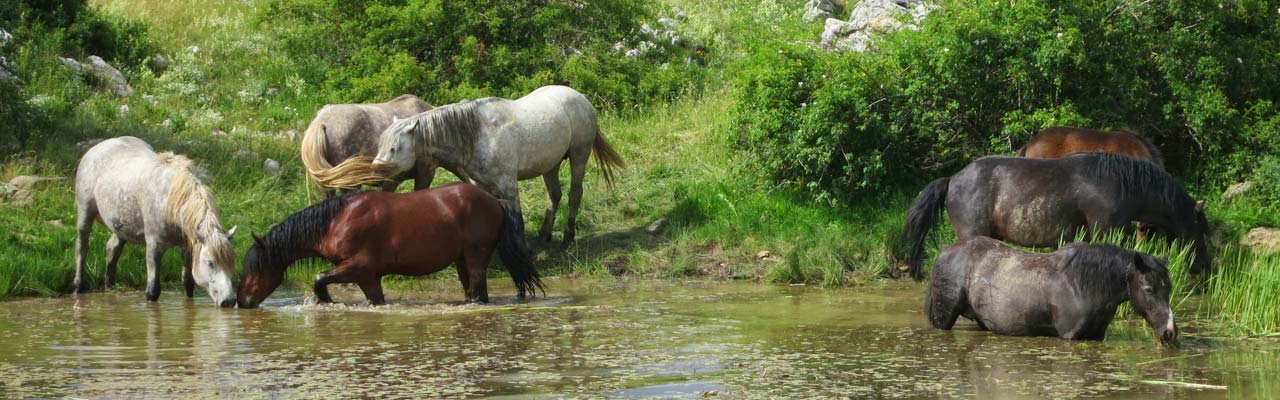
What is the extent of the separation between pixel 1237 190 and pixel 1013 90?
2.23 m

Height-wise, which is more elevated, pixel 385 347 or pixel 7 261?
pixel 7 261

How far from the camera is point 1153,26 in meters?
13.0

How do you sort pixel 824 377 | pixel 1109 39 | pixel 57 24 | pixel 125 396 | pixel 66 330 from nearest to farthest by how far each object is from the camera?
pixel 125 396, pixel 824 377, pixel 66 330, pixel 1109 39, pixel 57 24

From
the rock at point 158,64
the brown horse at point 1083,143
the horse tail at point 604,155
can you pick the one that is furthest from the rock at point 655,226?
the rock at point 158,64

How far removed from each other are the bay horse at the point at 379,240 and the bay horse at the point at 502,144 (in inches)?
53.0

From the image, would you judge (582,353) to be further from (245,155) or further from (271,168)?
(245,155)

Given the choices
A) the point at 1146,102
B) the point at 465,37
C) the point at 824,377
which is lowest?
the point at 824,377

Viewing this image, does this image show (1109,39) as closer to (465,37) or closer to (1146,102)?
(1146,102)

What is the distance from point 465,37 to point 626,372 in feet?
35.5

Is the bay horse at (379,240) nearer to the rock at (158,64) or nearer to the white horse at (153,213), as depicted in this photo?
the white horse at (153,213)

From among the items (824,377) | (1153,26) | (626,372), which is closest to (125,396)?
(626,372)

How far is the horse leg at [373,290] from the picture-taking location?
33.5 feet

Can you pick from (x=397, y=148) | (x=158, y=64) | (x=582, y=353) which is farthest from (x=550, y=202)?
(x=158, y=64)

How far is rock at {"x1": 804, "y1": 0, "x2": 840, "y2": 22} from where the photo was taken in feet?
66.9
